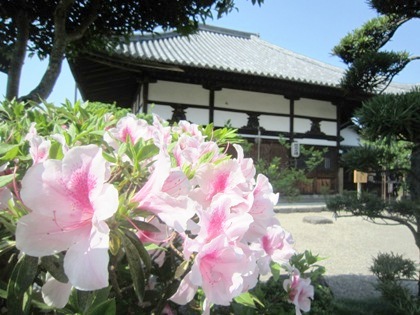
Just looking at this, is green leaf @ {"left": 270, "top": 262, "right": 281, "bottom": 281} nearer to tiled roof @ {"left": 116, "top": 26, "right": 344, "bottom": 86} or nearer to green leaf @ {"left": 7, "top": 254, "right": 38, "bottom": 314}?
green leaf @ {"left": 7, "top": 254, "right": 38, "bottom": 314}

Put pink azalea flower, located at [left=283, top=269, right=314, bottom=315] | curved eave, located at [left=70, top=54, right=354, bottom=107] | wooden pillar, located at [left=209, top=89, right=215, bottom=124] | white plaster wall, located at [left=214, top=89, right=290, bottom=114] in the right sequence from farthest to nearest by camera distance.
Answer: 1. white plaster wall, located at [left=214, top=89, right=290, bottom=114]
2. wooden pillar, located at [left=209, top=89, right=215, bottom=124]
3. curved eave, located at [left=70, top=54, right=354, bottom=107]
4. pink azalea flower, located at [left=283, top=269, right=314, bottom=315]

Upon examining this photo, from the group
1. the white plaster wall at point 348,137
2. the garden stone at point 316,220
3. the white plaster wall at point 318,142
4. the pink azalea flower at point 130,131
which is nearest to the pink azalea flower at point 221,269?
the pink azalea flower at point 130,131

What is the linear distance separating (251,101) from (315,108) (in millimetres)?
1881

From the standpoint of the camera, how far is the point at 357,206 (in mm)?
2594

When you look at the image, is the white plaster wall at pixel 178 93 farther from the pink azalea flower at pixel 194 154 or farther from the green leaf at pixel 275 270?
the pink azalea flower at pixel 194 154

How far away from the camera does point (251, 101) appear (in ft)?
27.2

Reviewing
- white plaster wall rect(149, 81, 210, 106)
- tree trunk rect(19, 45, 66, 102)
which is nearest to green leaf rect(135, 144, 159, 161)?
tree trunk rect(19, 45, 66, 102)

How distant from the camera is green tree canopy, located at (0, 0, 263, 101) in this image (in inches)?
106

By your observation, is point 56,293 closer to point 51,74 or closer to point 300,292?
point 300,292

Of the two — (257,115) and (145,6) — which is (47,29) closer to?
(145,6)

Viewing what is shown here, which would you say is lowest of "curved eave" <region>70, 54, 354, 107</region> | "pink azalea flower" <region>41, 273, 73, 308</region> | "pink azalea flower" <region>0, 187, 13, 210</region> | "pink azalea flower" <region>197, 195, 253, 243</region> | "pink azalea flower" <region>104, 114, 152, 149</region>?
"pink azalea flower" <region>41, 273, 73, 308</region>

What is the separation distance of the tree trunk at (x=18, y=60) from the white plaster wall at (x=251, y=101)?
17.6 ft

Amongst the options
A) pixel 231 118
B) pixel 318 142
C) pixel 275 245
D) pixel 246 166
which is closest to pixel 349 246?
pixel 231 118

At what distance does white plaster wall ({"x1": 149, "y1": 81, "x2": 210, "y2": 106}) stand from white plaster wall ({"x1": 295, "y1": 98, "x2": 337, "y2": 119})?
2472 millimetres
